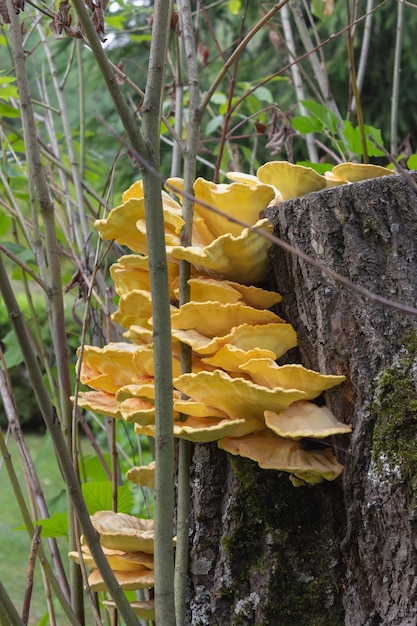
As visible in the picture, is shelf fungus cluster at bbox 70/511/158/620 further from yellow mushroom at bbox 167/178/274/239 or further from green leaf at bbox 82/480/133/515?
yellow mushroom at bbox 167/178/274/239

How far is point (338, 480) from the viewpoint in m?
1.31

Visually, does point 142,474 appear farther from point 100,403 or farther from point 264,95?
point 264,95

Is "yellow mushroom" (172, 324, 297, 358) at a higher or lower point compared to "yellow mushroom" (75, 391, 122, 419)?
higher

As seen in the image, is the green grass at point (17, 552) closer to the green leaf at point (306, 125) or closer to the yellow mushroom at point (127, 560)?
the yellow mushroom at point (127, 560)

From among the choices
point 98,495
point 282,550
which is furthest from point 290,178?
point 98,495

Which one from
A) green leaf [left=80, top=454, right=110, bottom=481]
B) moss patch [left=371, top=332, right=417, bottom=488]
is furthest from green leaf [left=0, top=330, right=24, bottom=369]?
moss patch [left=371, top=332, right=417, bottom=488]

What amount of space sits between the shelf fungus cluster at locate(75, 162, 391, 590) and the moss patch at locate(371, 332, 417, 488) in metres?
0.08

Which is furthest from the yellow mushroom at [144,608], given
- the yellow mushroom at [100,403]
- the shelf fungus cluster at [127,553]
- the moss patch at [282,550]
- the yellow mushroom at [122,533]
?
the yellow mushroom at [100,403]

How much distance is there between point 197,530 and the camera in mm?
1383

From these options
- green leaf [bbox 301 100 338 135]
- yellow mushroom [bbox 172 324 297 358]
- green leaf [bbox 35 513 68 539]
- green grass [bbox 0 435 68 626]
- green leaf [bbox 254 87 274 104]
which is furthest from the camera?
green grass [bbox 0 435 68 626]

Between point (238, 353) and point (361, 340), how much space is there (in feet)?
0.80

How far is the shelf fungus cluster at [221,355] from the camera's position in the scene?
1183 millimetres

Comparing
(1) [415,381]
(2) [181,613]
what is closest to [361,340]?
(1) [415,381]

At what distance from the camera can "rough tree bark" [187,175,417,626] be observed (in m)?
1.20
